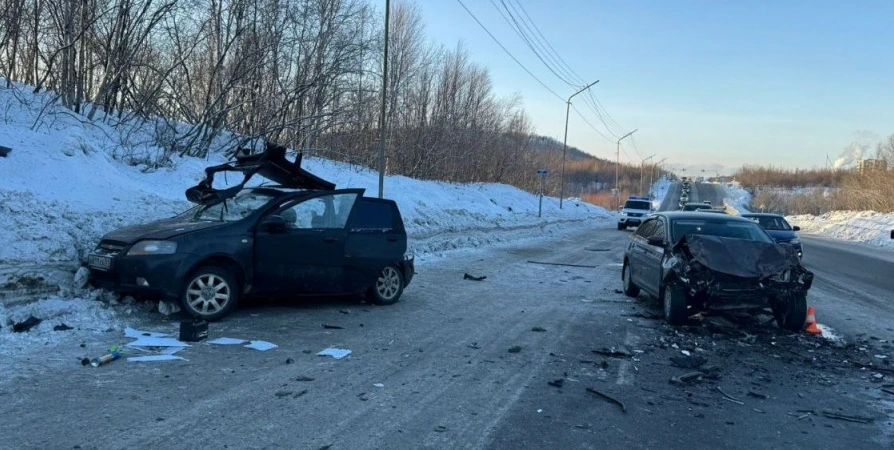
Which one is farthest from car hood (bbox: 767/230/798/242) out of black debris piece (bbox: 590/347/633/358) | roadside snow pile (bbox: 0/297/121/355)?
Answer: roadside snow pile (bbox: 0/297/121/355)

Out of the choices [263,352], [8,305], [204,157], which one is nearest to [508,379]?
[263,352]

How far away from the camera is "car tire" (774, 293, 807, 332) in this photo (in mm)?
7988

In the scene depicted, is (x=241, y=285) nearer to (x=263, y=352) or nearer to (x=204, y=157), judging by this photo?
(x=263, y=352)

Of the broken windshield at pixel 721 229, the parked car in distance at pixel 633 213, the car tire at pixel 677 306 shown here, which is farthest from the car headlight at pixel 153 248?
the parked car in distance at pixel 633 213

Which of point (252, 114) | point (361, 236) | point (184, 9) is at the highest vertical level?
point (184, 9)

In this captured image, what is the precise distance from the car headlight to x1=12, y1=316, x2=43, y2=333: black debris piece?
1137mm

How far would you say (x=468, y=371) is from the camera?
5.95 metres

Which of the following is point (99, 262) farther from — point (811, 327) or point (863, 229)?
point (863, 229)

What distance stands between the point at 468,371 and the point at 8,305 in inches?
207

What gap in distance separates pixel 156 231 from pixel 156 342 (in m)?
1.73

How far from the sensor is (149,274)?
7.09 metres

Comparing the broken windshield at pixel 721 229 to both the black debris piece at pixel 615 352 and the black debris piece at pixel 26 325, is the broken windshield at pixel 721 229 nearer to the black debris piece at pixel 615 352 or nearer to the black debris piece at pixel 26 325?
the black debris piece at pixel 615 352

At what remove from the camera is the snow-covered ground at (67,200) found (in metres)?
7.35

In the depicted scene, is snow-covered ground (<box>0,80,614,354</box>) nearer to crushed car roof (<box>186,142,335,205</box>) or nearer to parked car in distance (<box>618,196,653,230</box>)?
crushed car roof (<box>186,142,335,205</box>)
